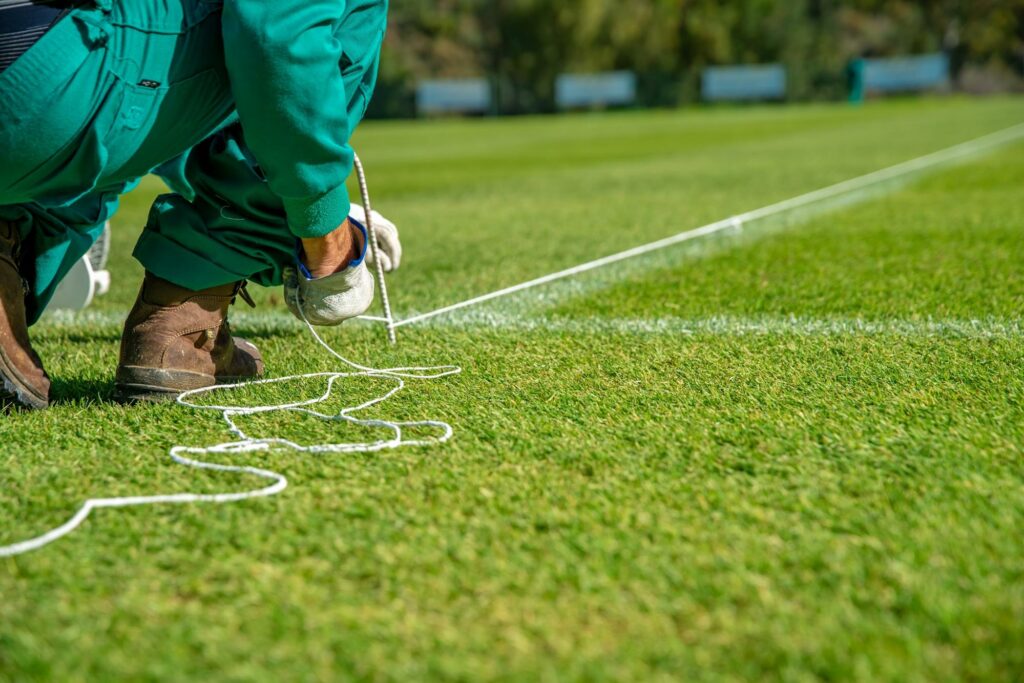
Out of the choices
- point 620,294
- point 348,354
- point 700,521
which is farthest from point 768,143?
point 700,521

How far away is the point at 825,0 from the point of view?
44.8 metres

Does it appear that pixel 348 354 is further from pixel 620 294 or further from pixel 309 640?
pixel 309 640

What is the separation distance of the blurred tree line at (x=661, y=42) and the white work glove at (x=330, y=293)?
3445 centimetres

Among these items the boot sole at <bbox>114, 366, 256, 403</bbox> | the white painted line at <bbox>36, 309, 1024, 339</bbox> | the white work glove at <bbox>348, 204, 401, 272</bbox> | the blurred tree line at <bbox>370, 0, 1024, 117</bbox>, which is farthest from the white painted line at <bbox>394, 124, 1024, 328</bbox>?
the blurred tree line at <bbox>370, 0, 1024, 117</bbox>

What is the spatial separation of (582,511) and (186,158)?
1.08 metres

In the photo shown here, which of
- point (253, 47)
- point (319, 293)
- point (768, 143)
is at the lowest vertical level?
point (768, 143)

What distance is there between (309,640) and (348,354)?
119cm

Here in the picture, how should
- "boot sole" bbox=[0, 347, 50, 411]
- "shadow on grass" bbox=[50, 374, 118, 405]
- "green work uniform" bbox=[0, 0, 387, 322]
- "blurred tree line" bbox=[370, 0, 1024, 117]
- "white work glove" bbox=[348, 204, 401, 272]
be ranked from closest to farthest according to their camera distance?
"green work uniform" bbox=[0, 0, 387, 322] < "boot sole" bbox=[0, 347, 50, 411] < "shadow on grass" bbox=[50, 374, 118, 405] < "white work glove" bbox=[348, 204, 401, 272] < "blurred tree line" bbox=[370, 0, 1024, 117]

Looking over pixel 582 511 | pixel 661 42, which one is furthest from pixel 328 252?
pixel 661 42

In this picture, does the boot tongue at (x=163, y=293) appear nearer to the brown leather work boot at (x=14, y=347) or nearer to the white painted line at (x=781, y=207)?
the brown leather work boot at (x=14, y=347)

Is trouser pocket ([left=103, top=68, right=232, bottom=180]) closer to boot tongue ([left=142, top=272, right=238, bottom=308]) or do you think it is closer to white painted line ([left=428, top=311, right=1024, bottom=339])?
boot tongue ([left=142, top=272, right=238, bottom=308])

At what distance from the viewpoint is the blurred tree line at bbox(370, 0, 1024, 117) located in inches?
1469

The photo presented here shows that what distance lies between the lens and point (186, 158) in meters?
1.89

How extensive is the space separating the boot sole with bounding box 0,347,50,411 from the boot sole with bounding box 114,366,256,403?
0.44 feet
